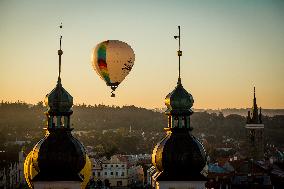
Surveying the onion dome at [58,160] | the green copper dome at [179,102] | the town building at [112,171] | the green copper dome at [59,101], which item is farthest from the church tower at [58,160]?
the town building at [112,171]

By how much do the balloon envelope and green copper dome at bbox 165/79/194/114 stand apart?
5723mm

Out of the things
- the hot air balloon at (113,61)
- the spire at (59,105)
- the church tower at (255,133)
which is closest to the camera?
the spire at (59,105)

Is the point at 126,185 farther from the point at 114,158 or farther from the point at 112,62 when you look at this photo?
the point at 112,62

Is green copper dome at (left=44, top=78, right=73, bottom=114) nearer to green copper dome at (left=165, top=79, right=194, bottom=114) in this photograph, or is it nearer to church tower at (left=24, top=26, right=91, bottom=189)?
church tower at (left=24, top=26, right=91, bottom=189)

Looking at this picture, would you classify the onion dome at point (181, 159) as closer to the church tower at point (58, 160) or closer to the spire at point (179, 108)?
the spire at point (179, 108)

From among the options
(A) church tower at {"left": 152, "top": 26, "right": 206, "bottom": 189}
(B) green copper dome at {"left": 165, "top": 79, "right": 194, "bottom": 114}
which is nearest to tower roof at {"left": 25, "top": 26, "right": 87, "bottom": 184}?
(A) church tower at {"left": 152, "top": 26, "right": 206, "bottom": 189}

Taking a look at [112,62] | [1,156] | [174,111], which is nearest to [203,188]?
[174,111]

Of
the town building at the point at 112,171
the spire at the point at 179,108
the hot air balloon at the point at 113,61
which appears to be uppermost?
the hot air balloon at the point at 113,61

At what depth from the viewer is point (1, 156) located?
9444 centimetres

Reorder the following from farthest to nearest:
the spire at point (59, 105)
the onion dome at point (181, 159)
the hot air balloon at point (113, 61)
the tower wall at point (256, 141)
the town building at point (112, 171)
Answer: the tower wall at point (256, 141), the town building at point (112, 171), the hot air balloon at point (113, 61), the spire at point (59, 105), the onion dome at point (181, 159)

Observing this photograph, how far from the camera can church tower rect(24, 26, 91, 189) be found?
74.8ft

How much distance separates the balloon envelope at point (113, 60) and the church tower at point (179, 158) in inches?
256

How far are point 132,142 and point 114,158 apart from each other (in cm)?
A: 5544

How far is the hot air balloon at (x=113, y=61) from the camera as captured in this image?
1167 inches
